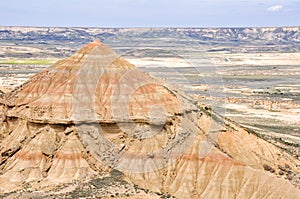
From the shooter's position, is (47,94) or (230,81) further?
(230,81)

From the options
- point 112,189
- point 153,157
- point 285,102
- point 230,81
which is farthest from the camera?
point 230,81

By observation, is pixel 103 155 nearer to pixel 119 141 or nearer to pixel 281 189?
pixel 119 141

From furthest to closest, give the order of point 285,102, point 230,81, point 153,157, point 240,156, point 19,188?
point 230,81, point 285,102, point 240,156, point 153,157, point 19,188

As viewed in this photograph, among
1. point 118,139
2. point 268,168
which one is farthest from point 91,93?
point 268,168

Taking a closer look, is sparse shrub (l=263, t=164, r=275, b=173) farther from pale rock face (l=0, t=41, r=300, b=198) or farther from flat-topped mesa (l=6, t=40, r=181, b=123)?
flat-topped mesa (l=6, t=40, r=181, b=123)

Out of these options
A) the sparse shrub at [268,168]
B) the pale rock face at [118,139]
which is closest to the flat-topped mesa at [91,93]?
the pale rock face at [118,139]

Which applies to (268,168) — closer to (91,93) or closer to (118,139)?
(118,139)

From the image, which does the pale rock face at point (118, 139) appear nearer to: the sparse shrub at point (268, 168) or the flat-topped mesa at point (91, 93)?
the flat-topped mesa at point (91, 93)

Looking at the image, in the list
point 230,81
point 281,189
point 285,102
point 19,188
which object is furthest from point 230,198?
point 230,81
